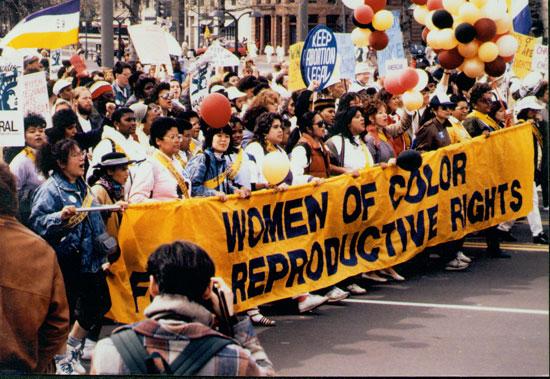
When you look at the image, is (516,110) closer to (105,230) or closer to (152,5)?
(105,230)

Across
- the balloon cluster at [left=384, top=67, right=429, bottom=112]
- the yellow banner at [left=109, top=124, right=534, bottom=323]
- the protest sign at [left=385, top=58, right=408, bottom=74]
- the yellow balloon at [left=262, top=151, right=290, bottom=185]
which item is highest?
the protest sign at [left=385, top=58, right=408, bottom=74]

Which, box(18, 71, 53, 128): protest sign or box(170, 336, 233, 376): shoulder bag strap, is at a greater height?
box(18, 71, 53, 128): protest sign

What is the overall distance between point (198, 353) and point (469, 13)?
238 inches

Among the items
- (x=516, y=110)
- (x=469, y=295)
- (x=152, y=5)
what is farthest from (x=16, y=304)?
(x=152, y=5)

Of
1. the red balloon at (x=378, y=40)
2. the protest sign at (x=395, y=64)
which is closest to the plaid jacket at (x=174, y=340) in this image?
the red balloon at (x=378, y=40)

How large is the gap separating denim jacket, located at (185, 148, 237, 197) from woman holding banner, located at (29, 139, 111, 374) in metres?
1.19

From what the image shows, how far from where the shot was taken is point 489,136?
9.58m

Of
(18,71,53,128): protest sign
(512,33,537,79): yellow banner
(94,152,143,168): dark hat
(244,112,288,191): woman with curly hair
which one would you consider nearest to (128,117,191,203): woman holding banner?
(94,152,143,168): dark hat

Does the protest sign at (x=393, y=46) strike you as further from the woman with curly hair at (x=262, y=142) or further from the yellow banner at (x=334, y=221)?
the woman with curly hair at (x=262, y=142)

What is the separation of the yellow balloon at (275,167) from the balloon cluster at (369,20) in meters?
3.53

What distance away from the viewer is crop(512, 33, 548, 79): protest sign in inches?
404

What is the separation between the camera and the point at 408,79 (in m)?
9.66

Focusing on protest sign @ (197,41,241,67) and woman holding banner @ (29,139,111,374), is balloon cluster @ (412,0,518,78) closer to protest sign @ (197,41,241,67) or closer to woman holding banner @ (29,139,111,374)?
woman holding banner @ (29,139,111,374)

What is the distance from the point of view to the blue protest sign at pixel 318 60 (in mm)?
10820
